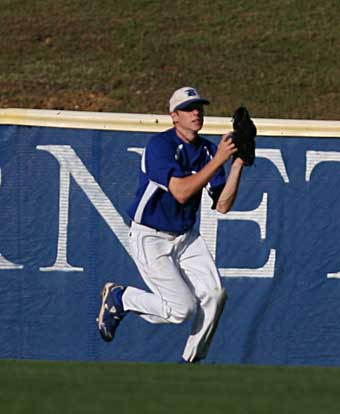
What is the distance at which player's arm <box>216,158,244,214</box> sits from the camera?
728cm

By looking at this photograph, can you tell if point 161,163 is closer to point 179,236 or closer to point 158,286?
point 179,236

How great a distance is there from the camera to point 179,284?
23.8 feet

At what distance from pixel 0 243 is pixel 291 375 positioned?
3.90 meters

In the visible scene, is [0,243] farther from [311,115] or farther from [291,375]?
[311,115]

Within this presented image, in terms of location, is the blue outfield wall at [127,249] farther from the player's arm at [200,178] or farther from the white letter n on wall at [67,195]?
the player's arm at [200,178]

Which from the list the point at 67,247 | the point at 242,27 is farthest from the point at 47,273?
the point at 242,27

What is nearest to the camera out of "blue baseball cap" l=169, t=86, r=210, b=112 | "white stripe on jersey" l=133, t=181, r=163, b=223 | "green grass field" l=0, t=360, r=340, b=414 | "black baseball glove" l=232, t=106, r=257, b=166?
"green grass field" l=0, t=360, r=340, b=414

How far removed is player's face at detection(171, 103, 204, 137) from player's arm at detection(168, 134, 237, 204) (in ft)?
1.11

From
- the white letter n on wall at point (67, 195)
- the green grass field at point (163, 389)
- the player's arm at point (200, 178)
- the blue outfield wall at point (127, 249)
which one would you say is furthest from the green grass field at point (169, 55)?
the green grass field at point (163, 389)

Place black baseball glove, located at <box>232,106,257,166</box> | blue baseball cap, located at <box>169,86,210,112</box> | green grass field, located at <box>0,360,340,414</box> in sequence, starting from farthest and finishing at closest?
1. blue baseball cap, located at <box>169,86,210,112</box>
2. black baseball glove, located at <box>232,106,257,166</box>
3. green grass field, located at <box>0,360,340,414</box>

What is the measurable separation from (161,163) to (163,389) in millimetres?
2134

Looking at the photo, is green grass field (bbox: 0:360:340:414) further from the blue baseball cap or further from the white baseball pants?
the blue baseball cap

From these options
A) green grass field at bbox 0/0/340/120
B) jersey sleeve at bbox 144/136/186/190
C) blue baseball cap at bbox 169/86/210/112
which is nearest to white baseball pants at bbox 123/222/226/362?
jersey sleeve at bbox 144/136/186/190

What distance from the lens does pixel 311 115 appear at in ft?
46.1
